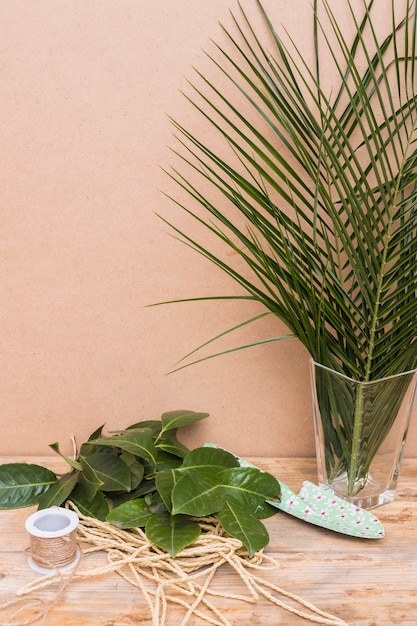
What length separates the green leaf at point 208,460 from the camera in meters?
1.01

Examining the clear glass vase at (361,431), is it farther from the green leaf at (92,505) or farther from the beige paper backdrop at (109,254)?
the green leaf at (92,505)

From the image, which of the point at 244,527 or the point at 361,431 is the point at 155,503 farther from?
the point at 361,431

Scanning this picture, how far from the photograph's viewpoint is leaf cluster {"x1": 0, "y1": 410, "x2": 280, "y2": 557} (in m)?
0.92

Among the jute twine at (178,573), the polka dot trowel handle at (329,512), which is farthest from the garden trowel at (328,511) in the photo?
the jute twine at (178,573)

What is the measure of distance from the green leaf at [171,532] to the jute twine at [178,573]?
20mm

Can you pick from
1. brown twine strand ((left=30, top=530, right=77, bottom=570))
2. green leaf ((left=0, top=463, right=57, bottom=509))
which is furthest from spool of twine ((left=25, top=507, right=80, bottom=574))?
green leaf ((left=0, top=463, right=57, bottom=509))

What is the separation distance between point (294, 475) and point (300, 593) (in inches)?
12.2

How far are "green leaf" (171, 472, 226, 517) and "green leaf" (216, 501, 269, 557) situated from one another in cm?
2

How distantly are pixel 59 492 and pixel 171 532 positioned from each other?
0.62ft

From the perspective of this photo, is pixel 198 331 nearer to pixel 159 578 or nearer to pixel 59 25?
pixel 159 578

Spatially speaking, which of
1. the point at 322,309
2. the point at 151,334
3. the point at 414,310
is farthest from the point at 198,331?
the point at 414,310

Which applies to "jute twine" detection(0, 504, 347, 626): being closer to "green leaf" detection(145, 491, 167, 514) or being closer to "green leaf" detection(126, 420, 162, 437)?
"green leaf" detection(145, 491, 167, 514)

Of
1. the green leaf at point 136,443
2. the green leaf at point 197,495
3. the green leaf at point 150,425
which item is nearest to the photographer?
the green leaf at point 197,495

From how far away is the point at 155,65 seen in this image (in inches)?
42.0
